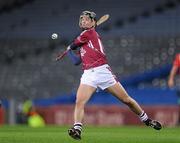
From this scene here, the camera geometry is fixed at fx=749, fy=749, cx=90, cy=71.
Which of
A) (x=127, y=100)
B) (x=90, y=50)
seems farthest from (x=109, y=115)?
(x=90, y=50)

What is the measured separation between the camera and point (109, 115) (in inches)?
952

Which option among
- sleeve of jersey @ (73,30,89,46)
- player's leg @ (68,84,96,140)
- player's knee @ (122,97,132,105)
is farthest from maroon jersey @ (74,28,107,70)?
player's knee @ (122,97,132,105)

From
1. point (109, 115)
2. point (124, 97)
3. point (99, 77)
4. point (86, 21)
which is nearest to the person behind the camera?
point (99, 77)

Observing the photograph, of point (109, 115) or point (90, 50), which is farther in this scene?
point (109, 115)

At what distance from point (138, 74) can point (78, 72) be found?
281 centimetres

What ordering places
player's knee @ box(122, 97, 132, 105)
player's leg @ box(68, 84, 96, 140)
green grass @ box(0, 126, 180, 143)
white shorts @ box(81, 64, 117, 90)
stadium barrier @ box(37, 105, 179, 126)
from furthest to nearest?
stadium barrier @ box(37, 105, 179, 126) < player's knee @ box(122, 97, 132, 105) < white shorts @ box(81, 64, 117, 90) < player's leg @ box(68, 84, 96, 140) < green grass @ box(0, 126, 180, 143)

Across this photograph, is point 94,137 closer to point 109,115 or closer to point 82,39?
point 82,39

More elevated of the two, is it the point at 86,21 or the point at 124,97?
the point at 86,21

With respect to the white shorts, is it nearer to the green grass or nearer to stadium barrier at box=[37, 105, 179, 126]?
the green grass

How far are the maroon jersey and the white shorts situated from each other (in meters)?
0.08

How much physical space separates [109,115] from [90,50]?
12.2 meters

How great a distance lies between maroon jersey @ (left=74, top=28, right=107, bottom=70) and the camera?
39.5 ft

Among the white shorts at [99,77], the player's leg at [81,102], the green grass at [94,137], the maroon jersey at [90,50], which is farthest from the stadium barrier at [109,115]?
the player's leg at [81,102]

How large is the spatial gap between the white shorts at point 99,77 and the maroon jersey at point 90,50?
0.08 metres
